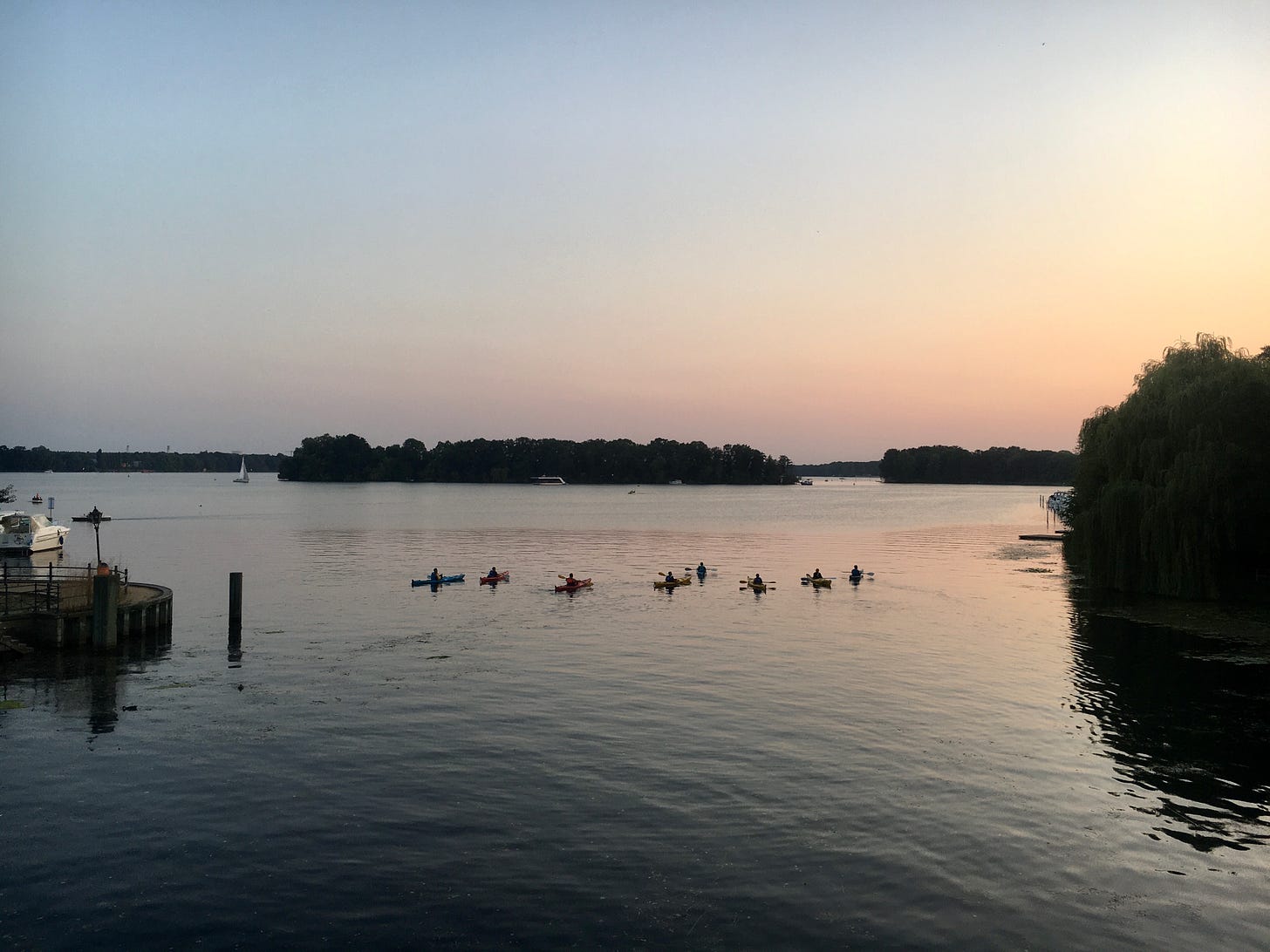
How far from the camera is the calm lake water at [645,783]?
1502 cm

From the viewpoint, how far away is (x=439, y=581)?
193ft

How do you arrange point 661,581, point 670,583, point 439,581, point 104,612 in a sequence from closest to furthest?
point 104,612 → point 439,581 → point 670,583 → point 661,581

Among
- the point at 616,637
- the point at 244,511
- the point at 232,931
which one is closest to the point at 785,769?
the point at 232,931

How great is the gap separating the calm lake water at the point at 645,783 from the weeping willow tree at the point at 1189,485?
3289 mm

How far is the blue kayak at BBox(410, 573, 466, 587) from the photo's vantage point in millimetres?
58594

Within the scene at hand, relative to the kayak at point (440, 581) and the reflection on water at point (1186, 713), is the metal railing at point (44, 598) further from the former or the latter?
the reflection on water at point (1186, 713)

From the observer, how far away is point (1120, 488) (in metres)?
50.2

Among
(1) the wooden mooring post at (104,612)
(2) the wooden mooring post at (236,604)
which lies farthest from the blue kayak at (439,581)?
(1) the wooden mooring post at (104,612)

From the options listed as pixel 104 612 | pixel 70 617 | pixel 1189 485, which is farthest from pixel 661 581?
pixel 70 617

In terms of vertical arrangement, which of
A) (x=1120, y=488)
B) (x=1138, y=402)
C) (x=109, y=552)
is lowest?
(x=109, y=552)

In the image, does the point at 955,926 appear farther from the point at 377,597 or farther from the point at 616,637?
the point at 377,597

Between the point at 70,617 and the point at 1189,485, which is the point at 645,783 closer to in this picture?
the point at 70,617

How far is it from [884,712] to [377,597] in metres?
34.6

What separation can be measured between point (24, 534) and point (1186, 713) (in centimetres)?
8464
